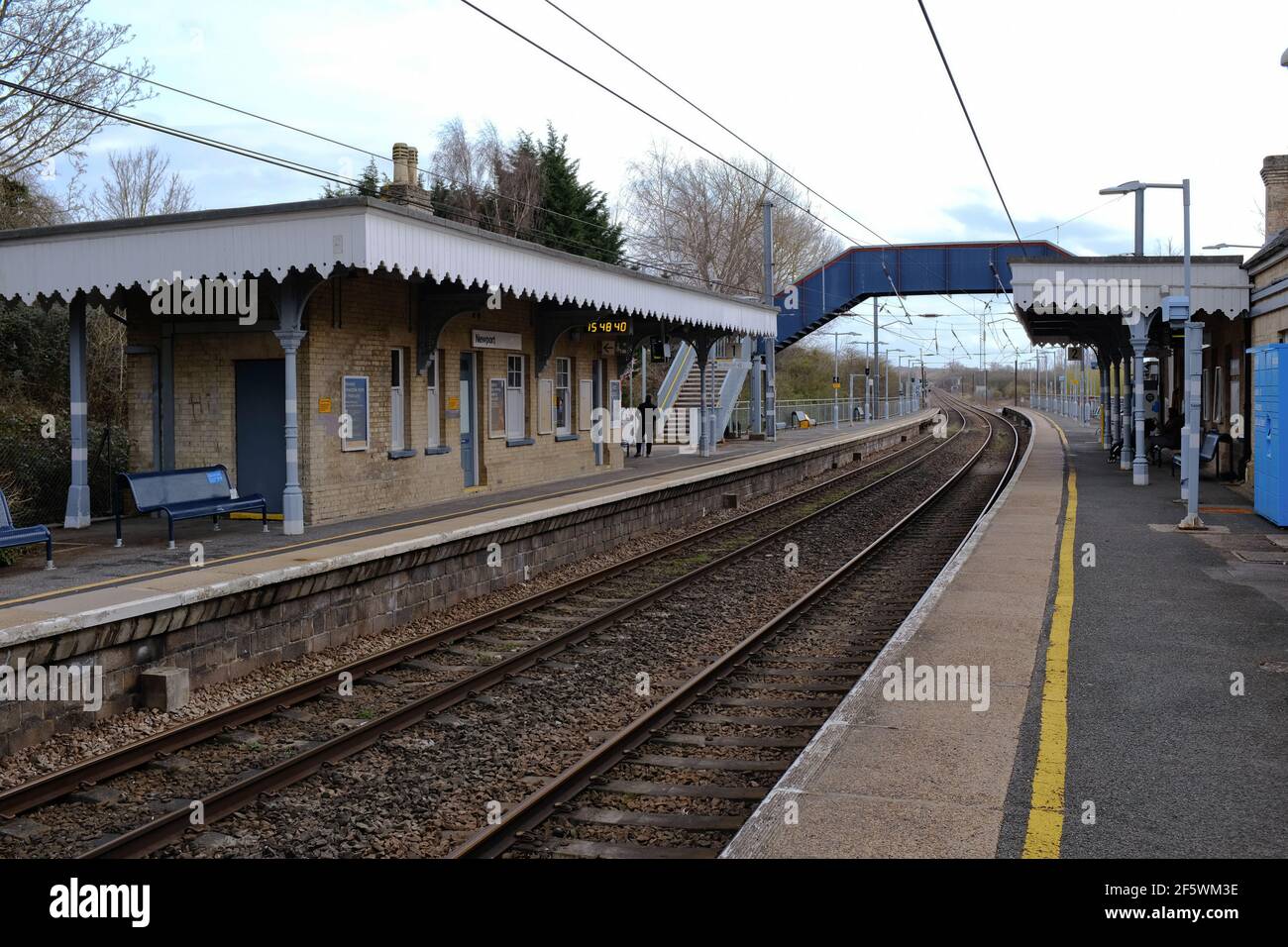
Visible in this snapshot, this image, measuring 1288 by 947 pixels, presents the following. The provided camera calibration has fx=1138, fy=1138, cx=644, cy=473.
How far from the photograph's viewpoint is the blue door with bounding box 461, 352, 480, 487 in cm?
1777

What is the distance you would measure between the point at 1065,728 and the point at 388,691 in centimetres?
482

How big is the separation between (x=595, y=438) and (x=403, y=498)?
751 centimetres

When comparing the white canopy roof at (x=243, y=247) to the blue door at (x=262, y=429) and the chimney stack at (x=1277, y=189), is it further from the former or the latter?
the chimney stack at (x=1277, y=189)

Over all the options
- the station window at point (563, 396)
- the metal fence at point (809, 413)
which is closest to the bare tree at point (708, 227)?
the metal fence at point (809, 413)

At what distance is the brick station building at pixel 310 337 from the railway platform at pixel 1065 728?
23.6 ft

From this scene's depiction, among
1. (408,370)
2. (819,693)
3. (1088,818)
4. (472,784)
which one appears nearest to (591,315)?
(408,370)

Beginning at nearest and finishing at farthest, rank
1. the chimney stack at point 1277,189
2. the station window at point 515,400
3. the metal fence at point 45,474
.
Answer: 1. the metal fence at point 45,474
2. the station window at point 515,400
3. the chimney stack at point 1277,189

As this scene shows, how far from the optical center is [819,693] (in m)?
8.38

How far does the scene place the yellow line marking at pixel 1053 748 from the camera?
4684 millimetres

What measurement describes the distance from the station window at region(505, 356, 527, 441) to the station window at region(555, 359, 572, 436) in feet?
5.38

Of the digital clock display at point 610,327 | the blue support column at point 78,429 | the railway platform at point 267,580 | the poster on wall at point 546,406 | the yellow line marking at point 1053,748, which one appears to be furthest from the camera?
the digital clock display at point 610,327

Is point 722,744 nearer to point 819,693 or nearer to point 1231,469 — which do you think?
point 819,693

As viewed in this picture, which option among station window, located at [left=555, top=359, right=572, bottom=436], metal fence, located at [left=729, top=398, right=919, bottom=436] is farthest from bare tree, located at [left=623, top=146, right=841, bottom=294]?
station window, located at [left=555, top=359, right=572, bottom=436]

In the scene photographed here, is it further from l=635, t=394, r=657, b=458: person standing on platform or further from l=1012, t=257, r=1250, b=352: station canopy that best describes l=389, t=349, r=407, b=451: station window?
l=635, t=394, r=657, b=458: person standing on platform
